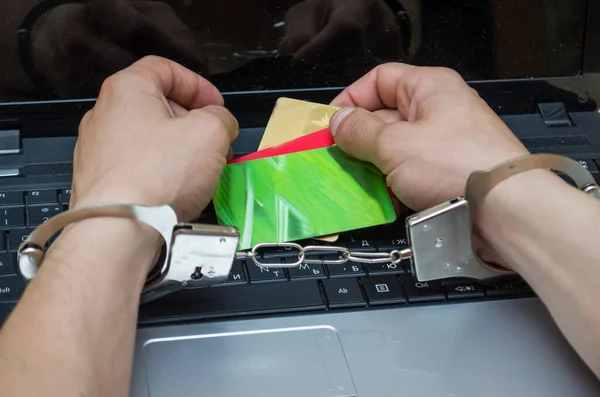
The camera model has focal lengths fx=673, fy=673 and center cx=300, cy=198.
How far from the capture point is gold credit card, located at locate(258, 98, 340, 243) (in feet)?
2.32

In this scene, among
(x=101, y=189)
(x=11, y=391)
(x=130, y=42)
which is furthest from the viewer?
(x=130, y=42)

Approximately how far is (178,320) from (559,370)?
12.8 inches

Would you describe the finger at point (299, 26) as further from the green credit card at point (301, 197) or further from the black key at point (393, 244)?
the black key at point (393, 244)

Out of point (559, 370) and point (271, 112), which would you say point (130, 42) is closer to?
point (271, 112)

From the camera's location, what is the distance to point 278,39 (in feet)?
2.38

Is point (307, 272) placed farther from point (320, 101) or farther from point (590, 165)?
point (590, 165)

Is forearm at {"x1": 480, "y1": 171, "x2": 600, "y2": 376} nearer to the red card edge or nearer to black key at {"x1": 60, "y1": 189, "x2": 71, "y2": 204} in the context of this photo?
the red card edge

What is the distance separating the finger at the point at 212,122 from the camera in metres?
0.61

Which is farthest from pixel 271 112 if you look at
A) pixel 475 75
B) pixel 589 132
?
pixel 589 132

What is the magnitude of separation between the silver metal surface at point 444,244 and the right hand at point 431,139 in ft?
0.16

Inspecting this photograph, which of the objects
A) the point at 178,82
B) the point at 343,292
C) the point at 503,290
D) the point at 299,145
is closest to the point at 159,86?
the point at 178,82

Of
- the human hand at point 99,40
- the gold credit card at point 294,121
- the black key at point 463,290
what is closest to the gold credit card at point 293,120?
the gold credit card at point 294,121

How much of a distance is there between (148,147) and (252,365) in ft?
0.67

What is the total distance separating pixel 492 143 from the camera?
24.0 inches
